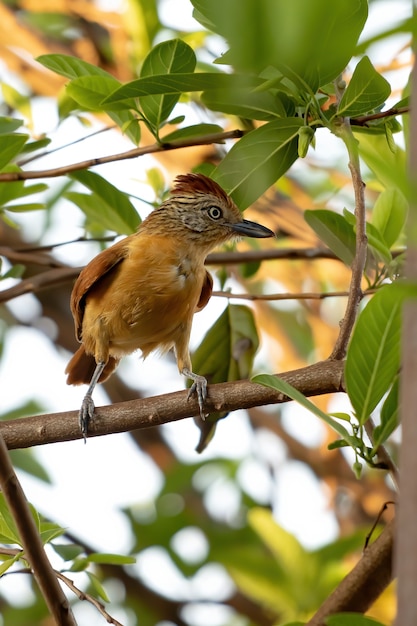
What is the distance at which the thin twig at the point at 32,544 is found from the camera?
1.66 metres

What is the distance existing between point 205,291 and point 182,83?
1616 millimetres

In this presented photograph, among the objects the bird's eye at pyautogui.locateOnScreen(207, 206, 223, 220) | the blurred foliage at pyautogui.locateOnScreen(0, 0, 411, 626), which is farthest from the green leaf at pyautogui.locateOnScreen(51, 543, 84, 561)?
the bird's eye at pyautogui.locateOnScreen(207, 206, 223, 220)

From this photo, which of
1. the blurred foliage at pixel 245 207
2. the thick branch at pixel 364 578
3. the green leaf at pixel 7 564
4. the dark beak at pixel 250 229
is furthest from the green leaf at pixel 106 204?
the thick branch at pixel 364 578

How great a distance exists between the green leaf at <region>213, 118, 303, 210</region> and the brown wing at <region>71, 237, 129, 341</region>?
95 centimetres

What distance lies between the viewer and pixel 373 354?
1553 millimetres

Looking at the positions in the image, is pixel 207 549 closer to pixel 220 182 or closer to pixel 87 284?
pixel 87 284

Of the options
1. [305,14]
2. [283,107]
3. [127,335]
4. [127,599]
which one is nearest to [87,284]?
[127,335]

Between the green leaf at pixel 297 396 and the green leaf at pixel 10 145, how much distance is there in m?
1.09

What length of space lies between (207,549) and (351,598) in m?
1.64

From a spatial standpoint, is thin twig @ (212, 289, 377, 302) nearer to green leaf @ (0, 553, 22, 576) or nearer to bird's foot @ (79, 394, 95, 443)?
bird's foot @ (79, 394, 95, 443)

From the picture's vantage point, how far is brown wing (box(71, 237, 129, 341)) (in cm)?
312

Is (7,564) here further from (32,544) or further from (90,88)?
(90,88)

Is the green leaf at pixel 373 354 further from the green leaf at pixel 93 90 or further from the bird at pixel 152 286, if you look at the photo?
the bird at pixel 152 286

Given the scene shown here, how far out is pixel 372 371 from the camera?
A: 159 cm
